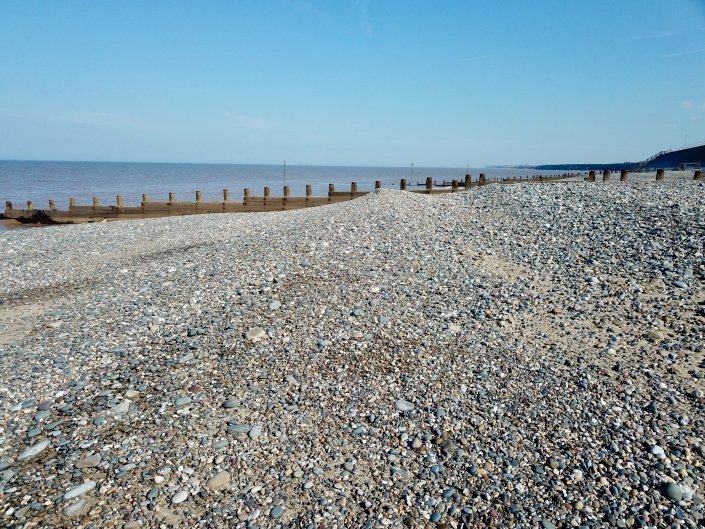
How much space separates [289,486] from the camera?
12.6 ft

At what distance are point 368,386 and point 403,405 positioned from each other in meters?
0.56

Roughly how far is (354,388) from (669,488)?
315cm

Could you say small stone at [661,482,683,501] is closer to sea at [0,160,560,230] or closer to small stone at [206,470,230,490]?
small stone at [206,470,230,490]

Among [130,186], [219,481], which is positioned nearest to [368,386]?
[219,481]

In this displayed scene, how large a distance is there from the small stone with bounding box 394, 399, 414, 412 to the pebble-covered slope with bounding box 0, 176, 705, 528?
16 mm

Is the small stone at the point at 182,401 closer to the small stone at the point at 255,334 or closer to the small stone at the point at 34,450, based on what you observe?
the small stone at the point at 34,450

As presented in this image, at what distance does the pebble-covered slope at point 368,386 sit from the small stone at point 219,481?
0.01 metres

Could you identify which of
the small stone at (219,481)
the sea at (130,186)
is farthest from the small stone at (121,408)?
the sea at (130,186)

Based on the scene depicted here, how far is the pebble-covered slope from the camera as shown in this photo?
3.70 m

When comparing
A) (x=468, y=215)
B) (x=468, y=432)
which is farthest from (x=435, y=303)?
(x=468, y=215)

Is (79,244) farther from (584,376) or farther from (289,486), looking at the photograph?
(584,376)

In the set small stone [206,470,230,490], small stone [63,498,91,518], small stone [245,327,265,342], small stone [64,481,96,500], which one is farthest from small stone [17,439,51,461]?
small stone [245,327,265,342]

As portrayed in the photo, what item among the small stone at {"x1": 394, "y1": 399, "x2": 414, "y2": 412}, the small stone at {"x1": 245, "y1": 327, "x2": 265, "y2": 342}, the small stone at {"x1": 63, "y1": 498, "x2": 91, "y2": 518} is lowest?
the small stone at {"x1": 63, "y1": 498, "x2": 91, "y2": 518}

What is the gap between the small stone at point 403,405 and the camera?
16.1 ft
